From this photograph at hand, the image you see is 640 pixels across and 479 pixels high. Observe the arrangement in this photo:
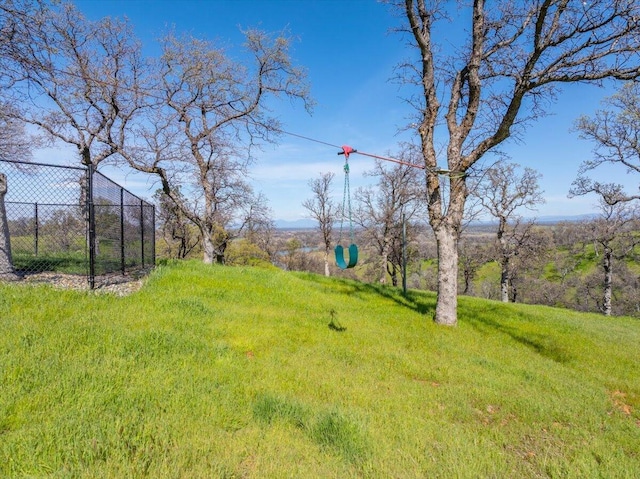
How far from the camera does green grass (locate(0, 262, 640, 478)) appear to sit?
2.23m

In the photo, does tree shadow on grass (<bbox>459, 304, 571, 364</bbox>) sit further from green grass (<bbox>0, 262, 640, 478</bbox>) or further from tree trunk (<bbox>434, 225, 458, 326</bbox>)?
tree trunk (<bbox>434, 225, 458, 326</bbox>)

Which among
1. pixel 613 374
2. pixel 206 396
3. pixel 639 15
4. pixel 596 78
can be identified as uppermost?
pixel 639 15

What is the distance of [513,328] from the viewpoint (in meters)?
7.48

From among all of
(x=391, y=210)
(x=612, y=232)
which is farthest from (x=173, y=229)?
(x=612, y=232)

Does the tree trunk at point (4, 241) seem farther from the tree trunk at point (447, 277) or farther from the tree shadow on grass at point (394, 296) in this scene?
the tree trunk at point (447, 277)

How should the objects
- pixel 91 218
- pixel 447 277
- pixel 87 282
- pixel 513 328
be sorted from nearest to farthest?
pixel 91 218 → pixel 87 282 → pixel 447 277 → pixel 513 328

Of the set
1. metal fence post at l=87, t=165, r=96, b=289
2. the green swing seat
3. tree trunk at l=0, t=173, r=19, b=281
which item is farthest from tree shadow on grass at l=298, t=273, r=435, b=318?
tree trunk at l=0, t=173, r=19, b=281

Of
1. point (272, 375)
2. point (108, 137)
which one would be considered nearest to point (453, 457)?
point (272, 375)

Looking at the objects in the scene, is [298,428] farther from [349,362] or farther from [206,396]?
[349,362]

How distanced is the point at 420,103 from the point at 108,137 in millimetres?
11339

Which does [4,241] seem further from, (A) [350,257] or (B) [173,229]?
(B) [173,229]

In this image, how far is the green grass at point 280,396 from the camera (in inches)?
88.0

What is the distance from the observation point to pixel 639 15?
558cm

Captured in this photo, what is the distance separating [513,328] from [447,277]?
217cm
